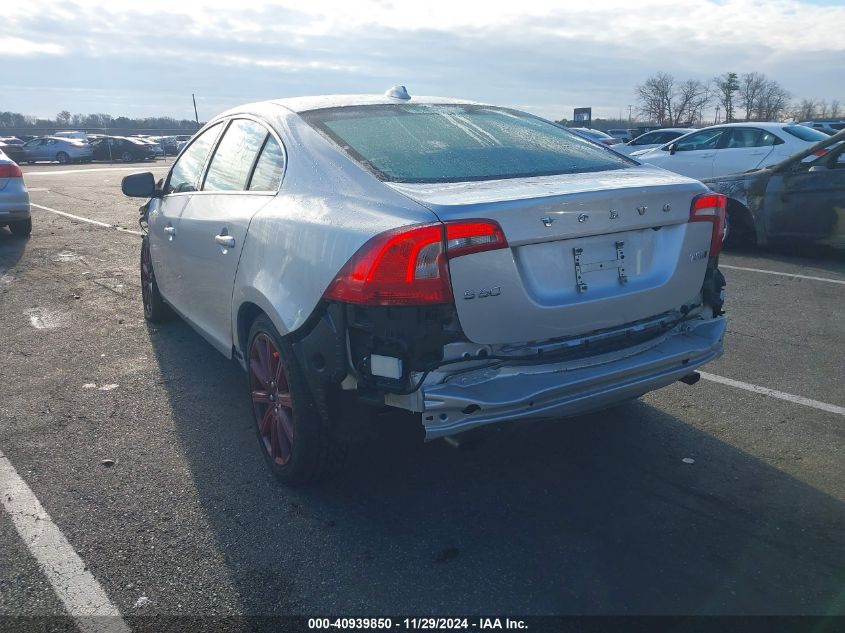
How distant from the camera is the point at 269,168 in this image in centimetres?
380

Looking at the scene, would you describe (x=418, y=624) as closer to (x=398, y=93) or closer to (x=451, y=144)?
(x=451, y=144)

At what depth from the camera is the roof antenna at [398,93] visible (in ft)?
14.1

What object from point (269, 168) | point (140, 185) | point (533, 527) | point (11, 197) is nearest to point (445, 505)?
point (533, 527)

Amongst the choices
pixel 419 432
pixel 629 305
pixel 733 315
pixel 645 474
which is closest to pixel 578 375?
pixel 629 305

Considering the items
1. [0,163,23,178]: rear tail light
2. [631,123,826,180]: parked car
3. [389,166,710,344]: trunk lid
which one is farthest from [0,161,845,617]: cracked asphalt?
[631,123,826,180]: parked car

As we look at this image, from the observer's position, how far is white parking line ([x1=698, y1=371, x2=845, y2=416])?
427cm

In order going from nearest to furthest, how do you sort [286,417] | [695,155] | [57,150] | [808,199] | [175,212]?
[286,417]
[175,212]
[808,199]
[695,155]
[57,150]

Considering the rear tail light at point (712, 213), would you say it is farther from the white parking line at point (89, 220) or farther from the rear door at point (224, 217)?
the white parking line at point (89, 220)

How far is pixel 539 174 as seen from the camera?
3.40 m

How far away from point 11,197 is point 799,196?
33.9ft

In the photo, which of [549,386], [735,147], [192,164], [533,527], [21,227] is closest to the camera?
[549,386]

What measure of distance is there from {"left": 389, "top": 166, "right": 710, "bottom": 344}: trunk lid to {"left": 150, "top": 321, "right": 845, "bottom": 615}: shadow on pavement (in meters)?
0.48

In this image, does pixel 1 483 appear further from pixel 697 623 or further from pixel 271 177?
pixel 697 623

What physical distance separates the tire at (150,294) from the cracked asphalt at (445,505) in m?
0.88
